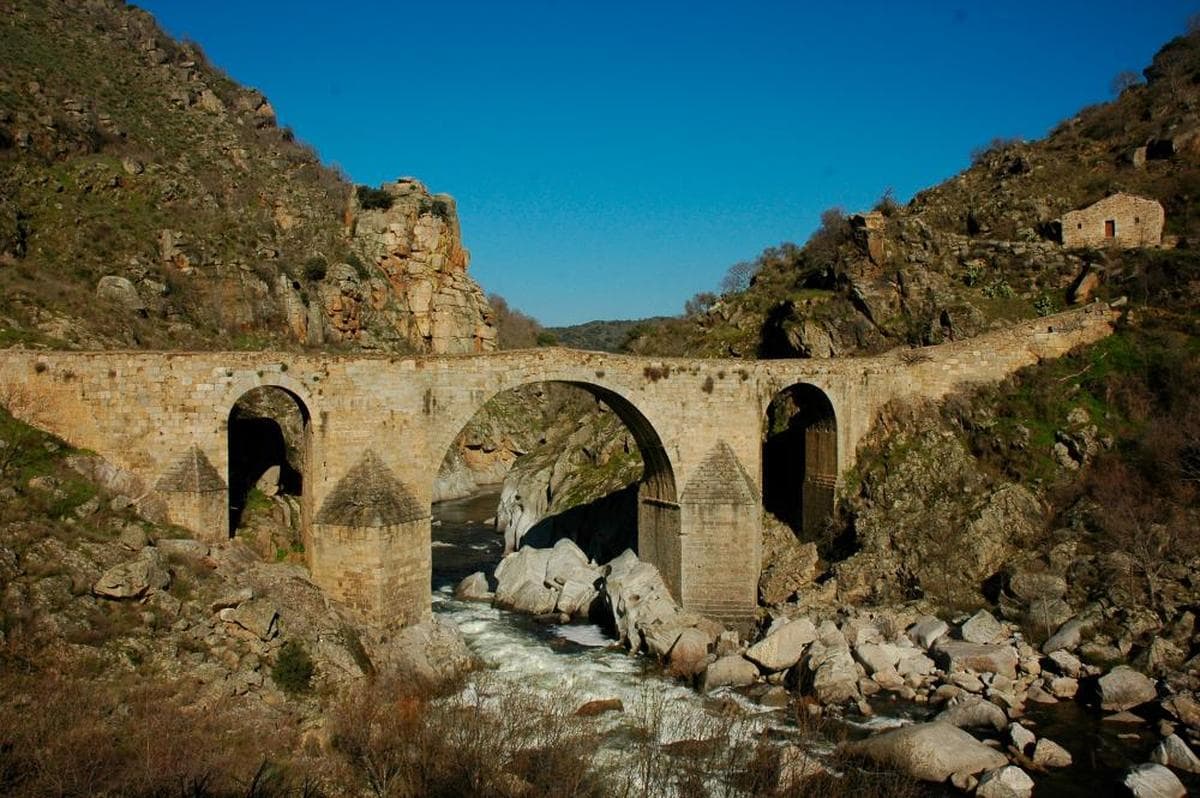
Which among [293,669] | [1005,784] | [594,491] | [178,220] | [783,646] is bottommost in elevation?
[1005,784]

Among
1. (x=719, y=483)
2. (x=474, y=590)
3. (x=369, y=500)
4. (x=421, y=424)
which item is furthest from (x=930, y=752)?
(x=474, y=590)

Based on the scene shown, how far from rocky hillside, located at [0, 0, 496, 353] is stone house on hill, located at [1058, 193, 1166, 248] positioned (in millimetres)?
34119

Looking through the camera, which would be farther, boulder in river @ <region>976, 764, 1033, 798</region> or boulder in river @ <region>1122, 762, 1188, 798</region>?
boulder in river @ <region>976, 764, 1033, 798</region>

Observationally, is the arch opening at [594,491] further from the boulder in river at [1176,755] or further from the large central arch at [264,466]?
the boulder in river at [1176,755]

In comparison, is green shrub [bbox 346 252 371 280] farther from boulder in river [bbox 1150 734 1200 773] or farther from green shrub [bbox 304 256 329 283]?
boulder in river [bbox 1150 734 1200 773]

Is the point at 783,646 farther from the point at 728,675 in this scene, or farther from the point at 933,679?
the point at 933,679

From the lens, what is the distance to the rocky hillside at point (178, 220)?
32.9m

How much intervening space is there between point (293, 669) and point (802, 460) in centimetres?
1762

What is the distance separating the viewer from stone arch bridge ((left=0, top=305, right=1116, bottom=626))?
59.3 ft

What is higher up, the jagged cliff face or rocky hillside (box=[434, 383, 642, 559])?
the jagged cliff face

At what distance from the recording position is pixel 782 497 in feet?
92.3

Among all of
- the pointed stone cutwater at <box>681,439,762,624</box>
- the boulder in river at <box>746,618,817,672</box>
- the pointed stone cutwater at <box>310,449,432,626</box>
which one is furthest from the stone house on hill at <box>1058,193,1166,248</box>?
the pointed stone cutwater at <box>310,449,432,626</box>

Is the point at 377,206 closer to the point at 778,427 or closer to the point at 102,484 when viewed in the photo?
the point at 778,427

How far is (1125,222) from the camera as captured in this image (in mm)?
32031
